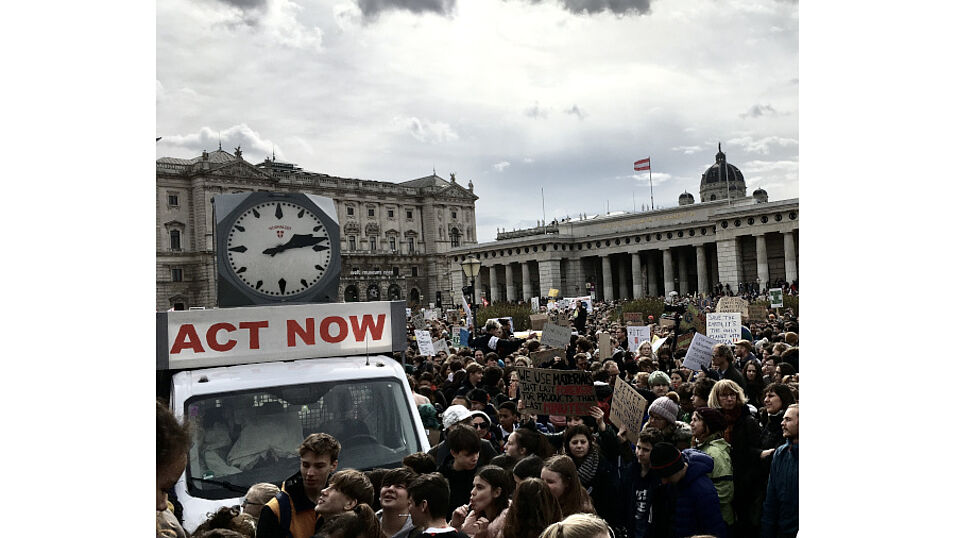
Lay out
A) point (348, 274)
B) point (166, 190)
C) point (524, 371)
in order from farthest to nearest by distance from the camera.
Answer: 1. point (348, 274)
2. point (166, 190)
3. point (524, 371)

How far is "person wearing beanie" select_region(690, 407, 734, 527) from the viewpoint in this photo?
513cm

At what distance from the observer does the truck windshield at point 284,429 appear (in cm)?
446

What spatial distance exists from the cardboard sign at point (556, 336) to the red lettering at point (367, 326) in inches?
272

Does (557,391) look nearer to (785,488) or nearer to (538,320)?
(785,488)

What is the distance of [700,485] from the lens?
4.43 meters

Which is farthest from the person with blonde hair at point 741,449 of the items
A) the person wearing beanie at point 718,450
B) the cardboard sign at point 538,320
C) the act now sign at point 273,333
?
the cardboard sign at point 538,320

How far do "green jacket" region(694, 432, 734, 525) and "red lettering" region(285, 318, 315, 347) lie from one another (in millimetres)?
2719

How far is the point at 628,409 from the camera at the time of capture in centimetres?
562

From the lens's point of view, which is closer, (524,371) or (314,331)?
(314,331)

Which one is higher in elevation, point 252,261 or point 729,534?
point 252,261

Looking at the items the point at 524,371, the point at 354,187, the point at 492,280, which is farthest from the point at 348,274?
the point at 524,371

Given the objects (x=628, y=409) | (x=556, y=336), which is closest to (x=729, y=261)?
(x=556, y=336)

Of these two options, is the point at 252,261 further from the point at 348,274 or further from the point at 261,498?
the point at 348,274

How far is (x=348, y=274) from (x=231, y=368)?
75.6 meters
